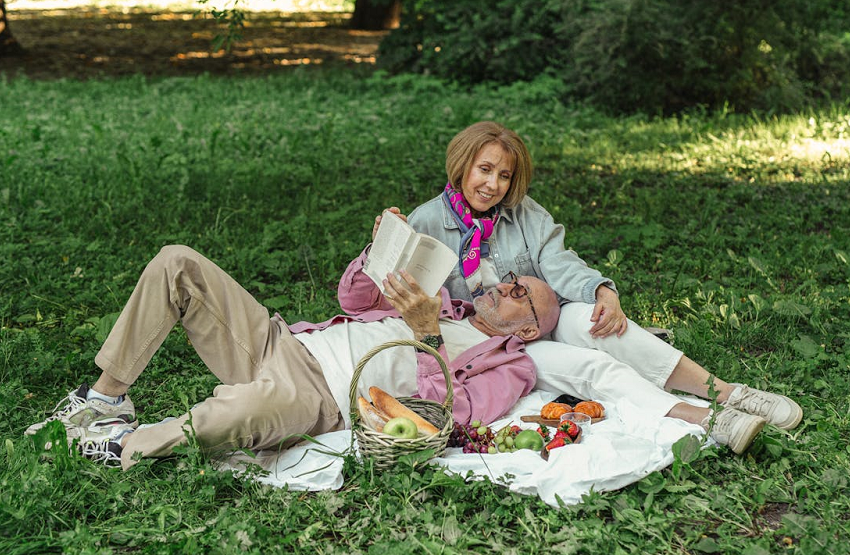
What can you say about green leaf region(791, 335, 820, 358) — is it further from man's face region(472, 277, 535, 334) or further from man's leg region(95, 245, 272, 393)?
man's leg region(95, 245, 272, 393)

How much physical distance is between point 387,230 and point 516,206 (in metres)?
0.90

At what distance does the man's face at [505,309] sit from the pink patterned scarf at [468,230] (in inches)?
5.5

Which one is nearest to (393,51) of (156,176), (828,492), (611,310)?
(156,176)

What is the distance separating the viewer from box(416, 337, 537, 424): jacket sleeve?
3770mm

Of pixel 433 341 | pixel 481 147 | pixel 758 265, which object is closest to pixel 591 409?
pixel 433 341

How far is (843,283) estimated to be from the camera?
18.3ft

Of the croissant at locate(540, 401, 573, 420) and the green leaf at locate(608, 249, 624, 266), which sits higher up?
the green leaf at locate(608, 249, 624, 266)

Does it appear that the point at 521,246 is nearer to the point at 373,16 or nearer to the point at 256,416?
the point at 256,416

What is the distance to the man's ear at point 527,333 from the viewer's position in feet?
13.4

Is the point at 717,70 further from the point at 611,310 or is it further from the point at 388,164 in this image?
the point at 611,310

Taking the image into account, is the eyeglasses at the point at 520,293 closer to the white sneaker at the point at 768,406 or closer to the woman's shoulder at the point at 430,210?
the woman's shoulder at the point at 430,210

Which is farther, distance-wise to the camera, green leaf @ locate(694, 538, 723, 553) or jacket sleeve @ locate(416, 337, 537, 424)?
jacket sleeve @ locate(416, 337, 537, 424)

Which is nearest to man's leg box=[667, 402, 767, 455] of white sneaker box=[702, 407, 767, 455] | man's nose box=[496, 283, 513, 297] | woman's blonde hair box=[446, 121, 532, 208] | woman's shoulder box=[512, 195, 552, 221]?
white sneaker box=[702, 407, 767, 455]

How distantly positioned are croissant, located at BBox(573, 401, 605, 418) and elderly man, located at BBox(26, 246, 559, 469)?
0.90ft
